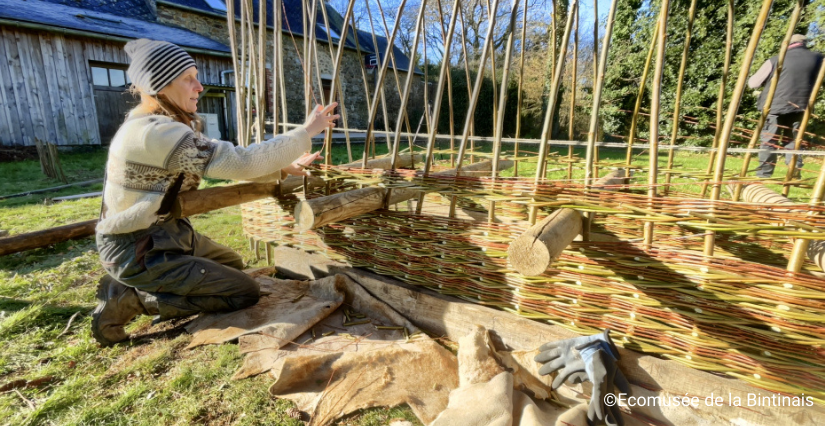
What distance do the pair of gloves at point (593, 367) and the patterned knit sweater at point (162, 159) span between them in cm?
145

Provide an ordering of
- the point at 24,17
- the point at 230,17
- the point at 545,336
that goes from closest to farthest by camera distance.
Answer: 1. the point at 545,336
2. the point at 230,17
3. the point at 24,17

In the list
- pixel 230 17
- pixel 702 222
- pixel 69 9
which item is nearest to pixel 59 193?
pixel 230 17

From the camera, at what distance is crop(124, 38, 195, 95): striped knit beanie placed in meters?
1.86

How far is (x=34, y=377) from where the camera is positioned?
1854 millimetres

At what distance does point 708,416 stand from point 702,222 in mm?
746

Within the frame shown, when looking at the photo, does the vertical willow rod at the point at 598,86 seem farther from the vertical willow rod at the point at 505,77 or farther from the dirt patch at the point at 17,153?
the dirt patch at the point at 17,153

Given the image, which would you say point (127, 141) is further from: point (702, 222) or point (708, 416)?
point (708, 416)

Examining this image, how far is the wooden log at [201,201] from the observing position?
2168 millimetres

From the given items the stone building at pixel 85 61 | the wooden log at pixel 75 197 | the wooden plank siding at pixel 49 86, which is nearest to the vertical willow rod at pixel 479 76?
the stone building at pixel 85 61

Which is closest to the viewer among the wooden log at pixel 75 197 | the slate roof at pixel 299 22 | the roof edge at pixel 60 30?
the wooden log at pixel 75 197

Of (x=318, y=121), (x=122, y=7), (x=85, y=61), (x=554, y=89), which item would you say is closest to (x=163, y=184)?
(x=318, y=121)

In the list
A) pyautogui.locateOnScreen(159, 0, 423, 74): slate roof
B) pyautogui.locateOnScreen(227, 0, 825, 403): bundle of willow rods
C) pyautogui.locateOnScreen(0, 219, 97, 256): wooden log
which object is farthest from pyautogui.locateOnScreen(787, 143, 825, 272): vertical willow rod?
pyautogui.locateOnScreen(159, 0, 423, 74): slate roof

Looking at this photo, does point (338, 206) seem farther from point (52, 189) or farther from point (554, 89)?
point (52, 189)

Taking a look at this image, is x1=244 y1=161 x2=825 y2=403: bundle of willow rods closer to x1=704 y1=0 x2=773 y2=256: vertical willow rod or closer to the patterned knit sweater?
x1=704 y1=0 x2=773 y2=256: vertical willow rod
